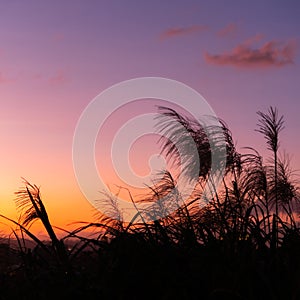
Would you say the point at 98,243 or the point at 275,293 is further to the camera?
the point at 98,243

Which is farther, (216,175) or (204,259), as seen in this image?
(216,175)

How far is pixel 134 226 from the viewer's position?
427 centimetres

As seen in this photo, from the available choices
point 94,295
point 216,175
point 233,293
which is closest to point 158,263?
point 94,295

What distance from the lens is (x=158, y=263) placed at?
3.61 metres

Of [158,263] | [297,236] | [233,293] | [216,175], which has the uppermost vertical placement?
[216,175]

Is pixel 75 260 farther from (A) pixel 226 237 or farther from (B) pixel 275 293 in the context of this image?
(B) pixel 275 293

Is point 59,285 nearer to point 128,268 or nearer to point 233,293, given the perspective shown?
point 128,268

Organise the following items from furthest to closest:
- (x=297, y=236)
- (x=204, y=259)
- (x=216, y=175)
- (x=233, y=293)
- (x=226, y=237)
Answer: (x=216, y=175) < (x=297, y=236) < (x=226, y=237) < (x=204, y=259) < (x=233, y=293)

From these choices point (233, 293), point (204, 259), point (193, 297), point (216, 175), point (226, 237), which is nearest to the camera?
point (233, 293)

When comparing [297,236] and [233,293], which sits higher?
[297,236]

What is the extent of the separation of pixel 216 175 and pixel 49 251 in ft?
14.1

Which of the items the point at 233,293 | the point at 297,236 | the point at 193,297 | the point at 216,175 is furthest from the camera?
the point at 216,175

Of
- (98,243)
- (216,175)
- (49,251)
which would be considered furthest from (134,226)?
(216,175)

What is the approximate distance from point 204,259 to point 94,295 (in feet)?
2.35
